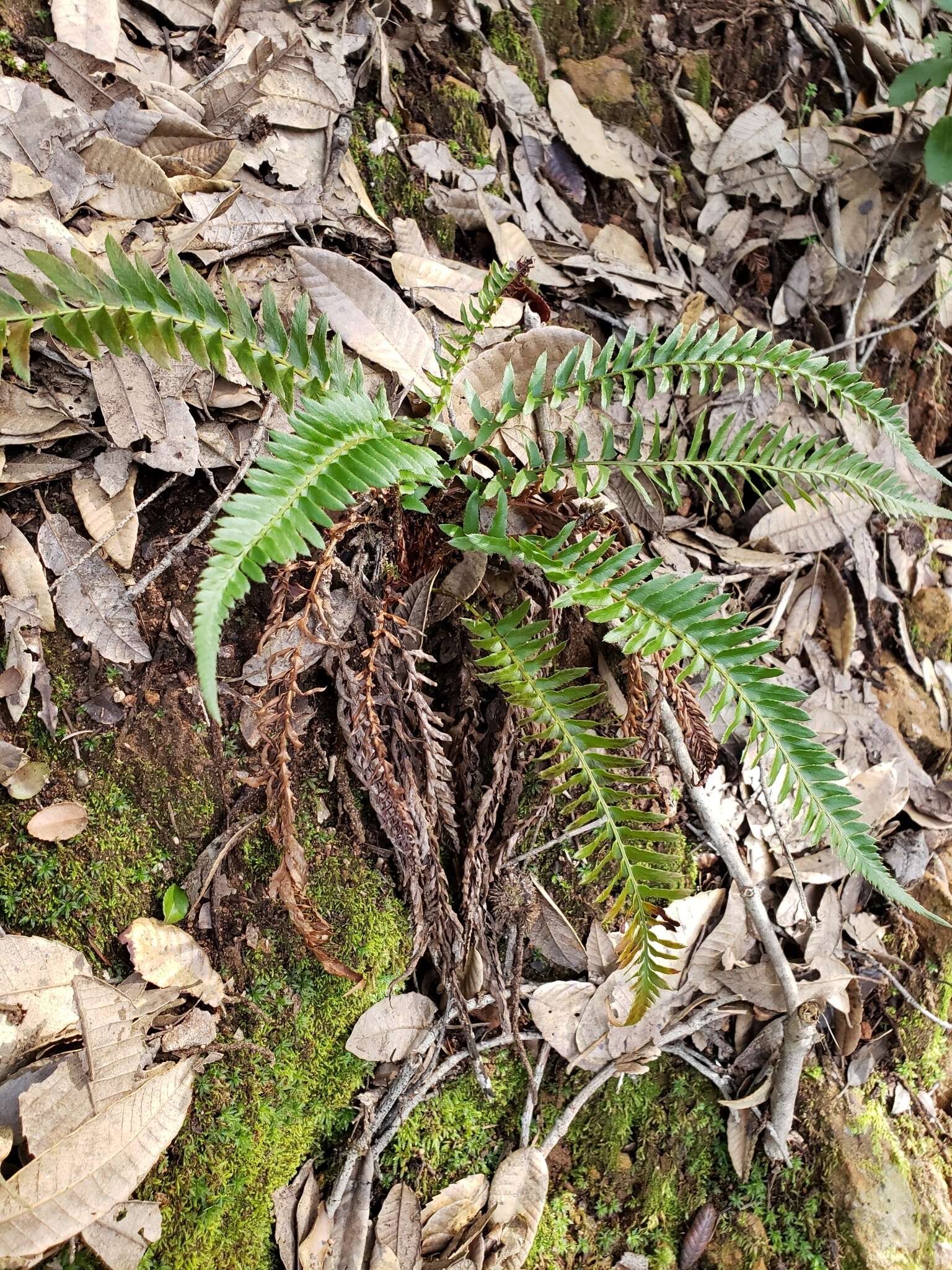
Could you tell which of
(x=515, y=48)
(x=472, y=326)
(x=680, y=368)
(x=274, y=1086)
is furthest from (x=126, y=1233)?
(x=515, y=48)

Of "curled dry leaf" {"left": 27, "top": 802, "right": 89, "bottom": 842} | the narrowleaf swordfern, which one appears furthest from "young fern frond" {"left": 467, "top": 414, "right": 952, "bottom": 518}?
"curled dry leaf" {"left": 27, "top": 802, "right": 89, "bottom": 842}

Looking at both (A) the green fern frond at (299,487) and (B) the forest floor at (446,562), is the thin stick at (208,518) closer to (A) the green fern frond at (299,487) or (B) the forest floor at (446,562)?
(B) the forest floor at (446,562)

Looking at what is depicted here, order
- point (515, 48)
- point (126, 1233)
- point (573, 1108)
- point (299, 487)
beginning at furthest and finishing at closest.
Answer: point (515, 48), point (573, 1108), point (126, 1233), point (299, 487)

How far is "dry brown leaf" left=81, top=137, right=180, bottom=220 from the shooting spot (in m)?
2.16

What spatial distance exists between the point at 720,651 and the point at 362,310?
4.18 ft

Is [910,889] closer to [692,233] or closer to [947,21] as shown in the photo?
[692,233]

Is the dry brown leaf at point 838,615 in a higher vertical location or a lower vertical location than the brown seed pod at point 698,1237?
higher

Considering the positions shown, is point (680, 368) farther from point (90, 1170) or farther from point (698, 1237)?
point (698, 1237)

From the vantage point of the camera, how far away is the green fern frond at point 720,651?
185cm

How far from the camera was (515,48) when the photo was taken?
297 centimetres

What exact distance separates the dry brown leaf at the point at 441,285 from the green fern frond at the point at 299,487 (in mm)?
656

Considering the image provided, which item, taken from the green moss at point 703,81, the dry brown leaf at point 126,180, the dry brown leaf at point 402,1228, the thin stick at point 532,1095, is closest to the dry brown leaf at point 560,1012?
the thin stick at point 532,1095

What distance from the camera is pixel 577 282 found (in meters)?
2.81

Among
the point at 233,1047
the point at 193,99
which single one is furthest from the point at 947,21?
the point at 233,1047
